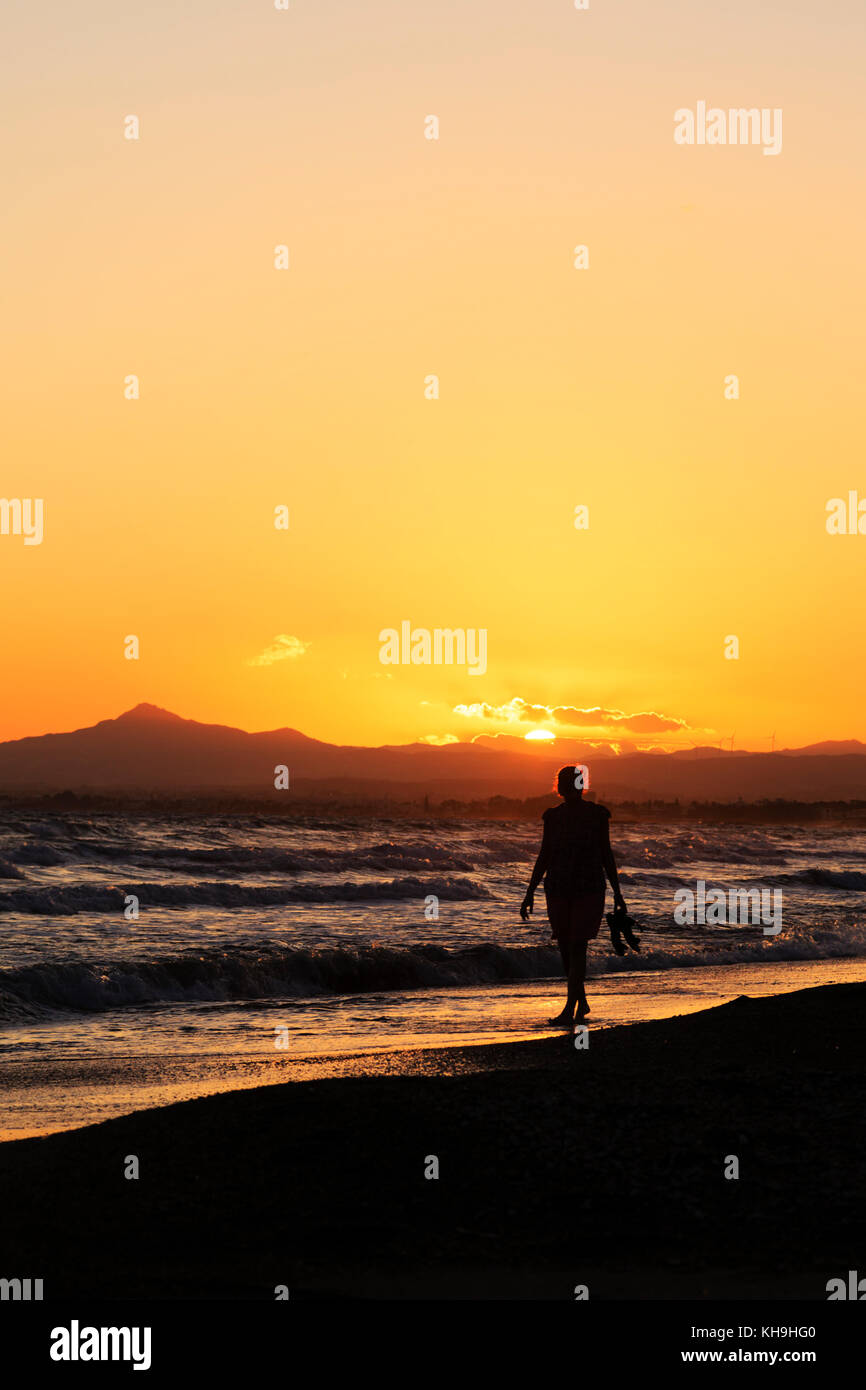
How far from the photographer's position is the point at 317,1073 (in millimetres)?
10289

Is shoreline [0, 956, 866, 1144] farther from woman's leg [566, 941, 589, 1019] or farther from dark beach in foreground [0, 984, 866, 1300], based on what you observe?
dark beach in foreground [0, 984, 866, 1300]

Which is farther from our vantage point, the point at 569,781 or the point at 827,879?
the point at 827,879

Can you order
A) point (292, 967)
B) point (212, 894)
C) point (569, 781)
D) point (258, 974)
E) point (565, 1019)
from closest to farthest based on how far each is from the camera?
point (569, 781) < point (565, 1019) < point (258, 974) < point (292, 967) < point (212, 894)

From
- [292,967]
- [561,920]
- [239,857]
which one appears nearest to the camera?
[561,920]

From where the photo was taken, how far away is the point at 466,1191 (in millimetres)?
5906

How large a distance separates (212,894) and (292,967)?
1155cm

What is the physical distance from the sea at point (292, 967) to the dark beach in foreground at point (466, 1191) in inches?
102

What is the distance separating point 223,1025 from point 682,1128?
9.03 m

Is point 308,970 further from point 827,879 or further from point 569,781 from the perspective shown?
point 827,879

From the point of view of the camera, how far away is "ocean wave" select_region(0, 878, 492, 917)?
26658mm

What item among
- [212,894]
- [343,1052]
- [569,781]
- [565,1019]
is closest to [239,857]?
[212,894]

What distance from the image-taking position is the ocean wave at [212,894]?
1050 inches
